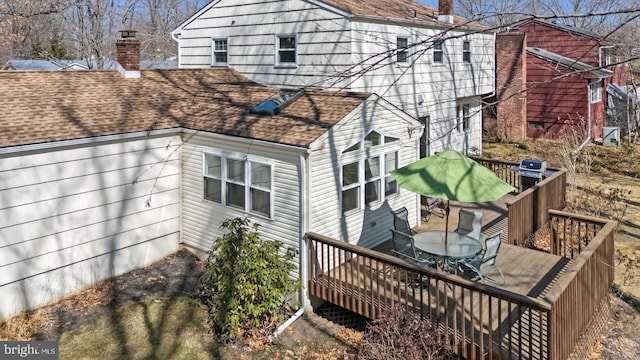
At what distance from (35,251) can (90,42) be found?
18.3 m

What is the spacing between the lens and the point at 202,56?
1634 cm

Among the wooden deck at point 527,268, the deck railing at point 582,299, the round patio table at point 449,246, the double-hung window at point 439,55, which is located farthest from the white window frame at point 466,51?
the round patio table at point 449,246

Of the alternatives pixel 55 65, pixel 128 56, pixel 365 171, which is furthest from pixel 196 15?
pixel 55 65

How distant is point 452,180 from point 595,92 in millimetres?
22458

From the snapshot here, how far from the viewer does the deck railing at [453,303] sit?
659 cm

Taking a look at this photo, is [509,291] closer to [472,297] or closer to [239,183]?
[472,297]

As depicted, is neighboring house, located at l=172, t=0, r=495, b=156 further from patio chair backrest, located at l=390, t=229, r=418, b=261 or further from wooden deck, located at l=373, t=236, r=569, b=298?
patio chair backrest, located at l=390, t=229, r=418, b=261

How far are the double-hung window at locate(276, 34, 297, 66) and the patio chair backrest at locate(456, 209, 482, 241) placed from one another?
21.8ft

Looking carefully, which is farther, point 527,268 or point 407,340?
point 527,268

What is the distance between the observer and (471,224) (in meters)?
9.99

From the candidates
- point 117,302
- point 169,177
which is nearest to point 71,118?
point 169,177

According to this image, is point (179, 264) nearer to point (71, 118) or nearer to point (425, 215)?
point (71, 118)

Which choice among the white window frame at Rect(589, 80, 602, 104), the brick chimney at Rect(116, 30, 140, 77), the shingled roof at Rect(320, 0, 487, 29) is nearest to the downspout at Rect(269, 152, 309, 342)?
the shingled roof at Rect(320, 0, 487, 29)

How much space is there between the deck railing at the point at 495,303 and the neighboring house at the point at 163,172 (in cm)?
94
